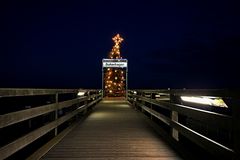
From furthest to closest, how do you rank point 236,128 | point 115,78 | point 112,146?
point 115,78, point 112,146, point 236,128

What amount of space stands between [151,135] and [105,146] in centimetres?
182

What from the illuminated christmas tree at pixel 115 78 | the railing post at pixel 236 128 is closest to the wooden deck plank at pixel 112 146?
the railing post at pixel 236 128

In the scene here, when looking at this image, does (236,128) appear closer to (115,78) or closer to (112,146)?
(112,146)

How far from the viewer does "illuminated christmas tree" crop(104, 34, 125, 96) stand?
45156 mm

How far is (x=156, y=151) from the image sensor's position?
5.84m

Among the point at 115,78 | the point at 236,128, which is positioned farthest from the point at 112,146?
the point at 115,78

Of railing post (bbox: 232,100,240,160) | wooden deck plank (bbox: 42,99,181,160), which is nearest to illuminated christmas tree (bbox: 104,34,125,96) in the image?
wooden deck plank (bbox: 42,99,181,160)

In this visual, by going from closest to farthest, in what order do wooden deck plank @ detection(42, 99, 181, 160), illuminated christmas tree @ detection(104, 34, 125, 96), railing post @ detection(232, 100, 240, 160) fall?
1. railing post @ detection(232, 100, 240, 160)
2. wooden deck plank @ detection(42, 99, 181, 160)
3. illuminated christmas tree @ detection(104, 34, 125, 96)

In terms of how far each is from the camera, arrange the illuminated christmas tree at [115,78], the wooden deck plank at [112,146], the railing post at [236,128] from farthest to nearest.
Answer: the illuminated christmas tree at [115,78] → the wooden deck plank at [112,146] → the railing post at [236,128]

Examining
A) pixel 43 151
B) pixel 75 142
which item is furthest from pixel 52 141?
pixel 43 151

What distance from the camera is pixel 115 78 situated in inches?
1909

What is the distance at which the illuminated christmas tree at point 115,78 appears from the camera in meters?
45.2

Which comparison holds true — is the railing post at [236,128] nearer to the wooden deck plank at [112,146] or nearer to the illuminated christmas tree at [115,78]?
the wooden deck plank at [112,146]

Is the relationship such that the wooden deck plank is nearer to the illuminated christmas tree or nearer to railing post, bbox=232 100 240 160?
railing post, bbox=232 100 240 160
